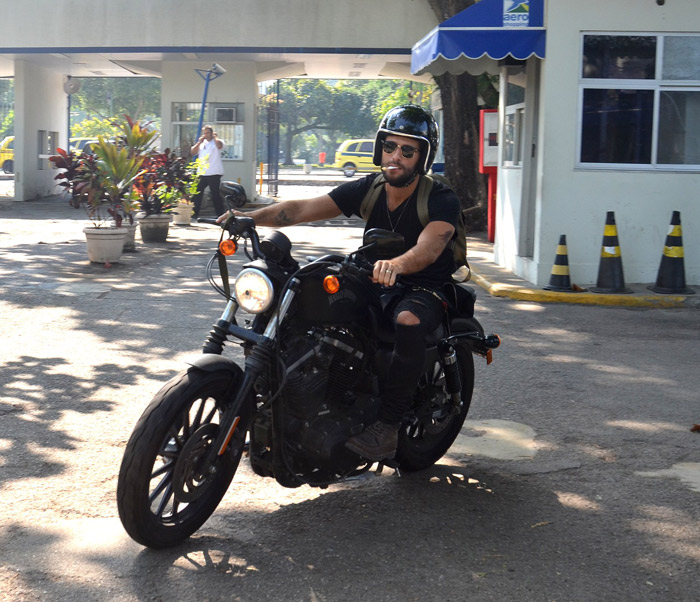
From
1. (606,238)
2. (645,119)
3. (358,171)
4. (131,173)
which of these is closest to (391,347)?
(606,238)

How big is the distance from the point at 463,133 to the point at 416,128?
13862 mm

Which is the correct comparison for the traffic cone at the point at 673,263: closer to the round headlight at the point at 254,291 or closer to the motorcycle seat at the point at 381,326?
the motorcycle seat at the point at 381,326

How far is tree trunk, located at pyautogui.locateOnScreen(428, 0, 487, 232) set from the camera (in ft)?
59.3

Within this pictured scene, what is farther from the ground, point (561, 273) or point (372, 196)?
point (372, 196)

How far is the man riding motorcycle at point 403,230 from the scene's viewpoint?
434cm

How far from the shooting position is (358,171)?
183 ft

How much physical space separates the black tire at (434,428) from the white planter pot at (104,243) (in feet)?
27.3

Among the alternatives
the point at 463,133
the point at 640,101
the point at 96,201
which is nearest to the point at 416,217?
the point at 640,101

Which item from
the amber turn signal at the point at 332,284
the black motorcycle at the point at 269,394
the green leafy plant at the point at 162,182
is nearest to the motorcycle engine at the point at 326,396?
the black motorcycle at the point at 269,394

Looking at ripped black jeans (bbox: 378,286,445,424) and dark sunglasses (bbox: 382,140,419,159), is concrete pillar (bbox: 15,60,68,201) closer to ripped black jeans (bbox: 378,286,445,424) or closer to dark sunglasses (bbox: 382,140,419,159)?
dark sunglasses (bbox: 382,140,419,159)

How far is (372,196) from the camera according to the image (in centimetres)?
482

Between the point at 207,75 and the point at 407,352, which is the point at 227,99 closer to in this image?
the point at 207,75

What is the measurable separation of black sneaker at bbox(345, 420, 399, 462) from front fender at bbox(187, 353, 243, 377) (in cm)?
62

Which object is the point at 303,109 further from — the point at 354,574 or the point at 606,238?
the point at 354,574
